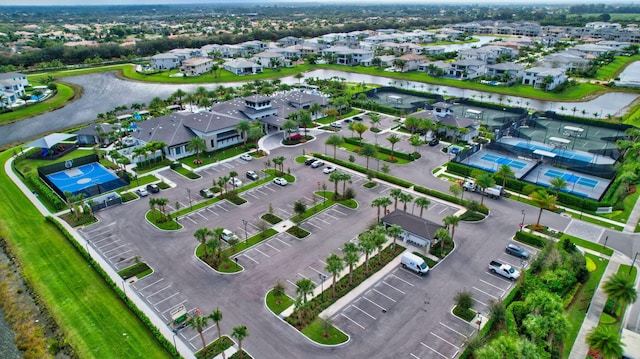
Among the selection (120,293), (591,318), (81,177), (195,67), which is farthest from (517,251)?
(195,67)

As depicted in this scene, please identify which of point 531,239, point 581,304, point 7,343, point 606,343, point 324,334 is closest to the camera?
point 606,343

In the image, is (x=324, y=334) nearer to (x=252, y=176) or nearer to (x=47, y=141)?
(x=252, y=176)

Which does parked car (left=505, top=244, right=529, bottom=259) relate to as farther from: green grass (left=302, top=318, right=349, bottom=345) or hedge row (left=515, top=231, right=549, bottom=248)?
green grass (left=302, top=318, right=349, bottom=345)

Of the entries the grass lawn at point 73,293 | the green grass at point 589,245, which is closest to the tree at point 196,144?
the grass lawn at point 73,293

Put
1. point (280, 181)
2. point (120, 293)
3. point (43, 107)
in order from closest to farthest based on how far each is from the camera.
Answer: point (120, 293)
point (280, 181)
point (43, 107)

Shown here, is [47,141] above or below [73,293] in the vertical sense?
above

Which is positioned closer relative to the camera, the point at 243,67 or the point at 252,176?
the point at 252,176

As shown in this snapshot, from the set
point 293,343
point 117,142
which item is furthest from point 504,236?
point 117,142
